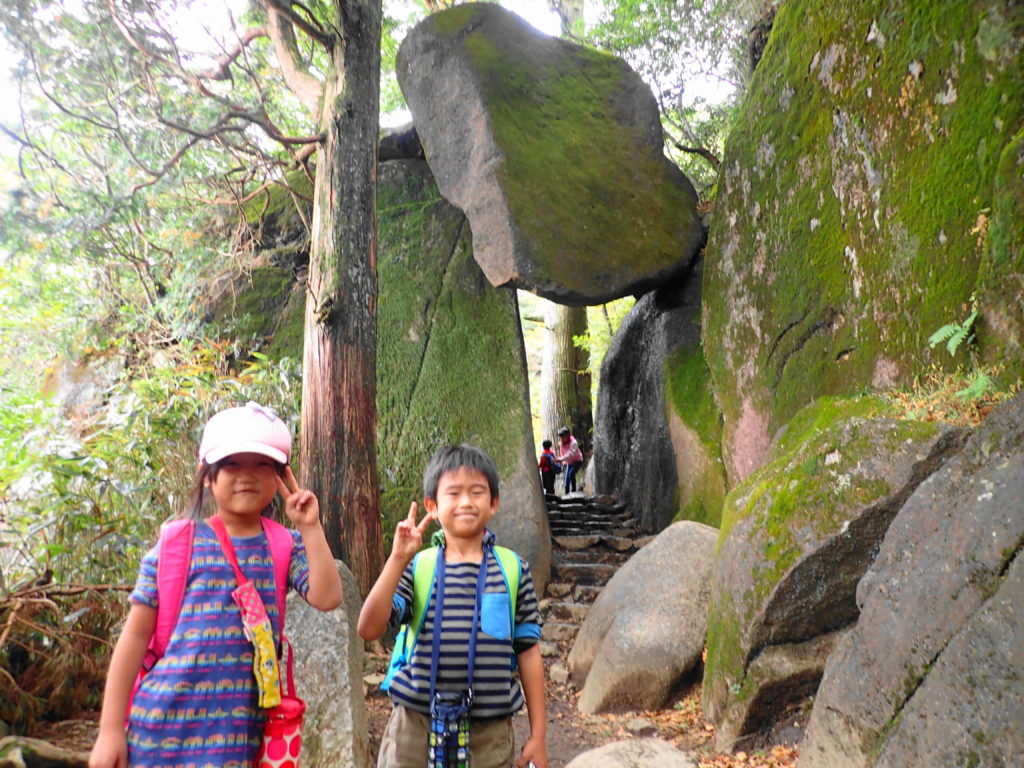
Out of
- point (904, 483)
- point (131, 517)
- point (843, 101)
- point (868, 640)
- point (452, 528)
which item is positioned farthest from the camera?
point (843, 101)

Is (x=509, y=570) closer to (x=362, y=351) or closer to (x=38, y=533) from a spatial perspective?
(x=38, y=533)

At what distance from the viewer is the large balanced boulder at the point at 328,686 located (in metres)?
3.37

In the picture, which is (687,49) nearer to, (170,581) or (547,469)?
(547,469)

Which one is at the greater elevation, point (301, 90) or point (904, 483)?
point (301, 90)

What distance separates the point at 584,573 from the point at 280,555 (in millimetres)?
6176

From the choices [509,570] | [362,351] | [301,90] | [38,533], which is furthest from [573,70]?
[509,570]

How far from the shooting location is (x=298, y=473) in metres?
5.83

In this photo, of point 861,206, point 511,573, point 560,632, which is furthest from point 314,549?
point 560,632

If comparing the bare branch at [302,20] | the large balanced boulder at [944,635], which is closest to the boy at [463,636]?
the large balanced boulder at [944,635]

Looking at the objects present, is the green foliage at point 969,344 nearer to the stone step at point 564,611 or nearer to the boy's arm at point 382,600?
the boy's arm at point 382,600

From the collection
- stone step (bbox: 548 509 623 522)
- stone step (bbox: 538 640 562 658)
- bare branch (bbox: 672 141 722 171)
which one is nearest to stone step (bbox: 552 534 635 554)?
stone step (bbox: 548 509 623 522)

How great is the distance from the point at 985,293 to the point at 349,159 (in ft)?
14.4

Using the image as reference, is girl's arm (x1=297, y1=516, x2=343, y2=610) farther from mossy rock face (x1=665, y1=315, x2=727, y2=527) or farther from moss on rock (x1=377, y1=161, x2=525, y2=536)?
mossy rock face (x1=665, y1=315, x2=727, y2=527)

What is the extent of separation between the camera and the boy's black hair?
85.1 inches
